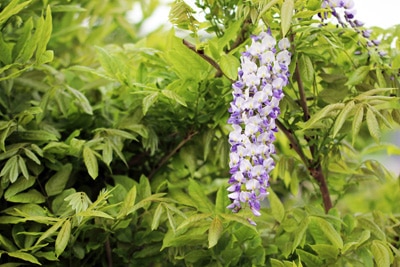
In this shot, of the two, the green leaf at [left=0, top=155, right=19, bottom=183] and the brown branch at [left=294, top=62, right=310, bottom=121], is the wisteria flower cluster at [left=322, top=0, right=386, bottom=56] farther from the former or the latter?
the green leaf at [left=0, top=155, right=19, bottom=183]

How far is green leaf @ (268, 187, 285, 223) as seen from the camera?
0.93m

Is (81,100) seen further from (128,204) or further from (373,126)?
(373,126)

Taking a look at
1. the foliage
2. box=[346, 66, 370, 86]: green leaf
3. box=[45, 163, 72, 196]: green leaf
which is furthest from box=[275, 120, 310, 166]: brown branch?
box=[45, 163, 72, 196]: green leaf

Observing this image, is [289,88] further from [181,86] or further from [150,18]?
[150,18]

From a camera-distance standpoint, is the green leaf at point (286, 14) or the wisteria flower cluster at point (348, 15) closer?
the green leaf at point (286, 14)

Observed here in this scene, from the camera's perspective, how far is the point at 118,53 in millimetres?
1066

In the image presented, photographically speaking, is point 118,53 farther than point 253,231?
Yes

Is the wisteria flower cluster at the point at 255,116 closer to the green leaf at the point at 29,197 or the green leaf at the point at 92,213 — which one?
the green leaf at the point at 92,213

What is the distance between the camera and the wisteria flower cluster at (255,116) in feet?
2.44

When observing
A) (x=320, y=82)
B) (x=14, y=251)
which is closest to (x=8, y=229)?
(x=14, y=251)

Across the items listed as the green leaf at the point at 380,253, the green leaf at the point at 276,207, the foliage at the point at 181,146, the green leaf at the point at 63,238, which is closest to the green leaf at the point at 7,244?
the foliage at the point at 181,146

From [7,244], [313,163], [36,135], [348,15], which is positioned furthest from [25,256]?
[348,15]

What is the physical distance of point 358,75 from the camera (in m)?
0.87

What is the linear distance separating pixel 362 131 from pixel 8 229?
899 mm
